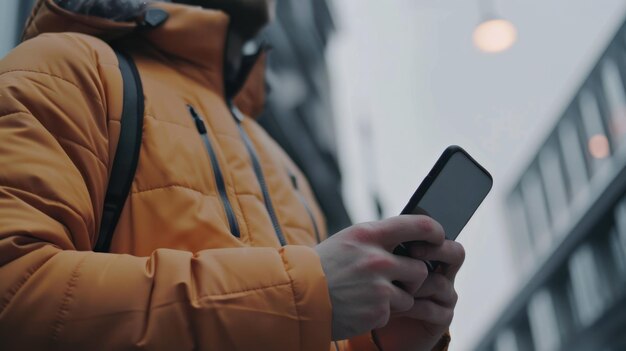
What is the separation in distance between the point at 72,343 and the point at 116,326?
68 mm

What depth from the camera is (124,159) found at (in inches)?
61.1

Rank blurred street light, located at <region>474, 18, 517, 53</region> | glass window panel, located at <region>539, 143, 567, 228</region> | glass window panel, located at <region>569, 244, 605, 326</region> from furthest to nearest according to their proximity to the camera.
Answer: glass window panel, located at <region>539, 143, 567, 228</region>, glass window panel, located at <region>569, 244, 605, 326</region>, blurred street light, located at <region>474, 18, 517, 53</region>

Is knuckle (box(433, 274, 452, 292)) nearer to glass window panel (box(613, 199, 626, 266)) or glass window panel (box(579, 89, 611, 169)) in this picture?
glass window panel (box(613, 199, 626, 266))

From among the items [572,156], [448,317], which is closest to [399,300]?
[448,317]

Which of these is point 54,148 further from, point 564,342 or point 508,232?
point 508,232

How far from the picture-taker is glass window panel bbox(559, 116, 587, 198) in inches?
1380

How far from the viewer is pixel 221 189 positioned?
171cm

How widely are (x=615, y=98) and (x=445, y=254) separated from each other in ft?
108

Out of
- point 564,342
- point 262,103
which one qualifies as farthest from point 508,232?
point 262,103

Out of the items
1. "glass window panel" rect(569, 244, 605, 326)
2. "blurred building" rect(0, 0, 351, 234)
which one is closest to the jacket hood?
"blurred building" rect(0, 0, 351, 234)

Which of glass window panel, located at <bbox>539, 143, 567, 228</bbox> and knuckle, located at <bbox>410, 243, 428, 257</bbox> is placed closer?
knuckle, located at <bbox>410, 243, 428, 257</bbox>

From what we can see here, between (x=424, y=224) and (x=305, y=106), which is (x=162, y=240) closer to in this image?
(x=424, y=224)

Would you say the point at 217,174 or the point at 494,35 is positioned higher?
the point at 217,174

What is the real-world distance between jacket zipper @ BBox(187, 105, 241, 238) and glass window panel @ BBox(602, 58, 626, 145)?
3149 centimetres
